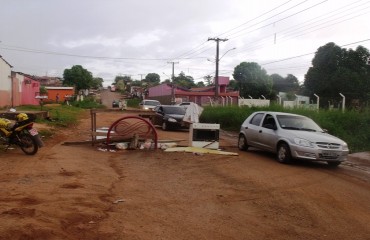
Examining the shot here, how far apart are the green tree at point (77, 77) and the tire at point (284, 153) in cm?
8736

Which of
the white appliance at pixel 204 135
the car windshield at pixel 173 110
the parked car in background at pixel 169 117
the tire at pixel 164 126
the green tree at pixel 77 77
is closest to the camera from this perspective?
the white appliance at pixel 204 135

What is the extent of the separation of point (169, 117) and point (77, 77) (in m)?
75.9

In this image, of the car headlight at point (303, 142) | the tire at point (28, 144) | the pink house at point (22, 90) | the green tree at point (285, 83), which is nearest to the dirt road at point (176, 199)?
the tire at point (28, 144)

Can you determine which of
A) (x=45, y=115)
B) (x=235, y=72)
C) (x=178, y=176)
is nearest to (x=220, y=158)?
(x=178, y=176)

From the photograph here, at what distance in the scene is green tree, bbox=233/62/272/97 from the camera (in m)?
67.9

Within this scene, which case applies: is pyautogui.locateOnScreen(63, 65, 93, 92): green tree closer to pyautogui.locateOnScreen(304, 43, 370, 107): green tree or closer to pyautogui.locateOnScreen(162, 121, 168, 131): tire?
pyautogui.locateOnScreen(304, 43, 370, 107): green tree

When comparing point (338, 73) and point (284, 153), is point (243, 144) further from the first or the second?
point (338, 73)

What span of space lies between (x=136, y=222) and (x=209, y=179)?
361cm

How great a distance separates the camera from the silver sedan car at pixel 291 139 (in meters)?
11.6

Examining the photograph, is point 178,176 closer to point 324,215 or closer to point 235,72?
point 324,215

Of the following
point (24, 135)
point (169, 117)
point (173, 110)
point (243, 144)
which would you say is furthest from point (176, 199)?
point (173, 110)

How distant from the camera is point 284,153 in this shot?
1198cm

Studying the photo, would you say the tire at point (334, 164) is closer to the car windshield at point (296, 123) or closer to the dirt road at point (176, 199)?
the dirt road at point (176, 199)

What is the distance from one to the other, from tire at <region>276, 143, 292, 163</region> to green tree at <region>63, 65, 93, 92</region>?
287 feet
